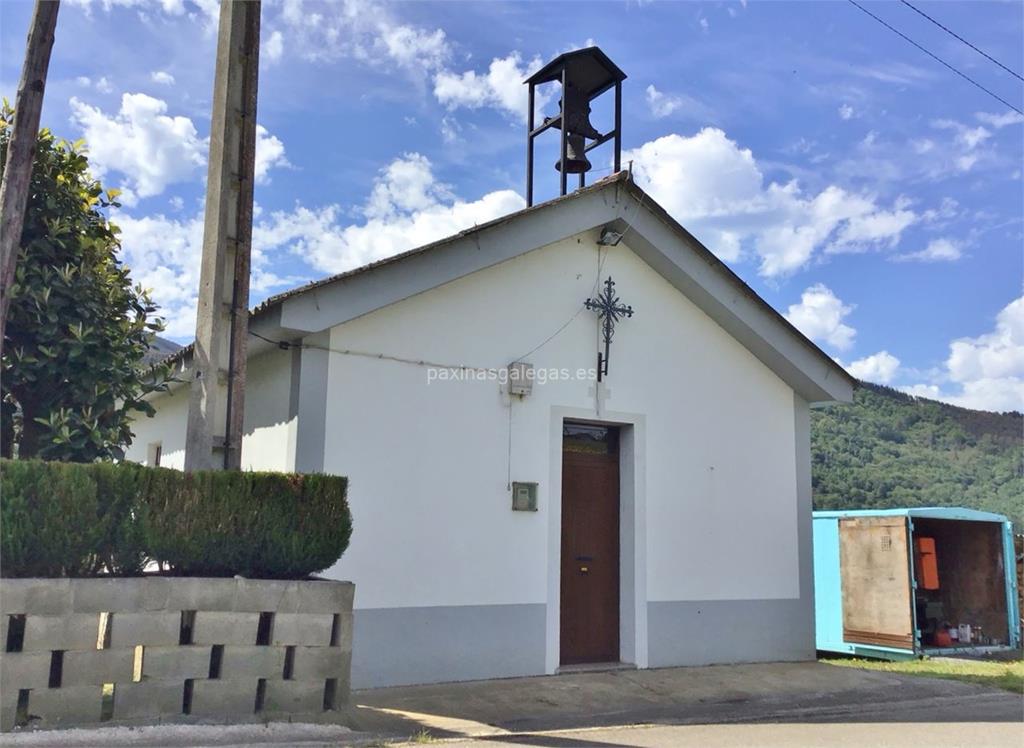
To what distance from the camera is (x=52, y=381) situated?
7219 mm

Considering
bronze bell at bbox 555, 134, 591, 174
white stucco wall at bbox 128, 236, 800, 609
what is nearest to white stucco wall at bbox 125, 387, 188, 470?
white stucco wall at bbox 128, 236, 800, 609

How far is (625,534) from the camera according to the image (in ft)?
33.7

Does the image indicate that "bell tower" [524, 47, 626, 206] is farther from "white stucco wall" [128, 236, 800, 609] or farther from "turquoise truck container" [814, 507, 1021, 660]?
"turquoise truck container" [814, 507, 1021, 660]

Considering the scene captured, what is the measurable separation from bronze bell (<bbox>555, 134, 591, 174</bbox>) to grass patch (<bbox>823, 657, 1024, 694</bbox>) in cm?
731

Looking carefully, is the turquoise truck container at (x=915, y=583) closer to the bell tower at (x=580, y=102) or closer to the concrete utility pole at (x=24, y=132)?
the bell tower at (x=580, y=102)

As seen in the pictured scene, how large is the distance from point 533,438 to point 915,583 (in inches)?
260

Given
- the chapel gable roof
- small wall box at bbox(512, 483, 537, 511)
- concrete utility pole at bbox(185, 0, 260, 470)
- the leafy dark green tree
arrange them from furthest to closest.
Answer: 1. small wall box at bbox(512, 483, 537, 511)
2. the chapel gable roof
3. the leafy dark green tree
4. concrete utility pole at bbox(185, 0, 260, 470)

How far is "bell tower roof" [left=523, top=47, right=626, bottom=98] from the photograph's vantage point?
11688mm

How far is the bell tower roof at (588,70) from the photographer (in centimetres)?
1169

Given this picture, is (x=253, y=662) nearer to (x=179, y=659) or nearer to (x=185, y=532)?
(x=179, y=659)

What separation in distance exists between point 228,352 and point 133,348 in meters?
1.49

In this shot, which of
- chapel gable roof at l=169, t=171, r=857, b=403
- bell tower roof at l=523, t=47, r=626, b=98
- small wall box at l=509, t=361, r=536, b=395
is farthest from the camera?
bell tower roof at l=523, t=47, r=626, b=98

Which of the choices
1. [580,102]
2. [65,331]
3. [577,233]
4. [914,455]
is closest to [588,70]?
[580,102]

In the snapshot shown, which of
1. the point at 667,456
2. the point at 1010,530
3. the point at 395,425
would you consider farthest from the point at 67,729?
the point at 1010,530
